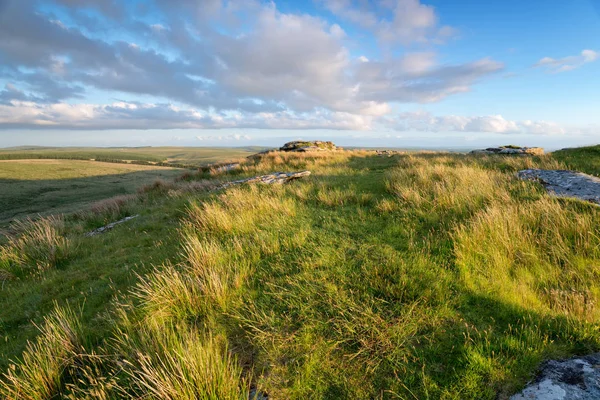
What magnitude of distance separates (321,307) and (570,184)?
8.86 m

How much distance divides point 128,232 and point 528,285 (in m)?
10.2

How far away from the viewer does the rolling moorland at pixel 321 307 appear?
254 centimetres

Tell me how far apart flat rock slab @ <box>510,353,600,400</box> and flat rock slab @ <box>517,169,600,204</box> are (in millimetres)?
5858

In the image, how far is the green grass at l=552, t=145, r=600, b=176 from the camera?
11.2 m

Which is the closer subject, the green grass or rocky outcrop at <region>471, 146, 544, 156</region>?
the green grass

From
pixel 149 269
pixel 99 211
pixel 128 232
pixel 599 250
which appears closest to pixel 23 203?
pixel 99 211

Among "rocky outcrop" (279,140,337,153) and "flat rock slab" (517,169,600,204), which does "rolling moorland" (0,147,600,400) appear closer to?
"flat rock slab" (517,169,600,204)

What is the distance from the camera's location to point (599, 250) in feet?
14.6

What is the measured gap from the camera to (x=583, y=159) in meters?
12.9

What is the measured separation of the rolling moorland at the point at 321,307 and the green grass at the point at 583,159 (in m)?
7.87

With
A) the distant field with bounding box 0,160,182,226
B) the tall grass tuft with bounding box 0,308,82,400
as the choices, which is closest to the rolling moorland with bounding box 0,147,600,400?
the tall grass tuft with bounding box 0,308,82,400

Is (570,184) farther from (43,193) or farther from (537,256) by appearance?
(43,193)

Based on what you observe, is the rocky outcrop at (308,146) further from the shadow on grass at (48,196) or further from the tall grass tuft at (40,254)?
the tall grass tuft at (40,254)

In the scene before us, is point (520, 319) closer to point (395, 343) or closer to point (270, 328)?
point (395, 343)
